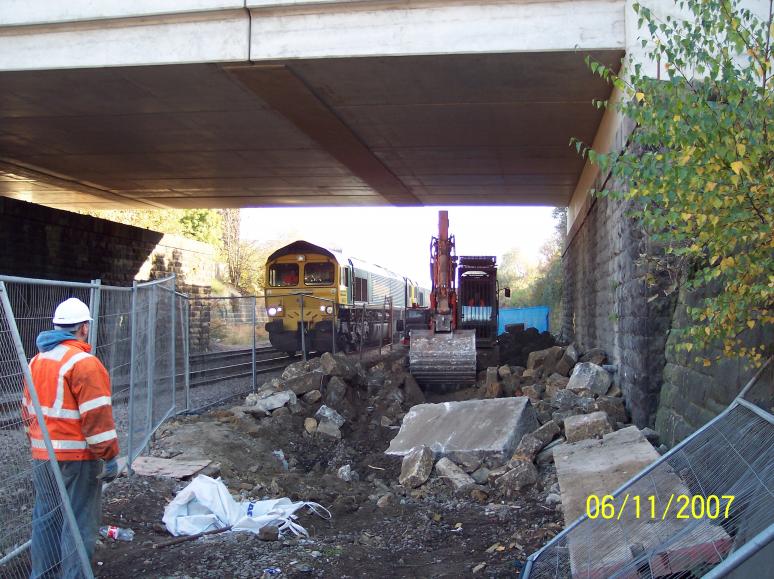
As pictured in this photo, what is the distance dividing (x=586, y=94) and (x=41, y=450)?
934 cm

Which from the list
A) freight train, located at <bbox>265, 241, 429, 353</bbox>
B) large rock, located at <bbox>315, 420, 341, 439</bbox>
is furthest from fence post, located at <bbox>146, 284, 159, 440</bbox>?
freight train, located at <bbox>265, 241, 429, 353</bbox>

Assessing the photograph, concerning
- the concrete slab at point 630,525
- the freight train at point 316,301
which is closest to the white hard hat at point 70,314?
the concrete slab at point 630,525

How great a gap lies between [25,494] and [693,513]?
400 centimetres

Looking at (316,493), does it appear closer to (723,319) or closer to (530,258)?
(723,319)

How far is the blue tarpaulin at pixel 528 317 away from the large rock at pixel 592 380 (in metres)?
20.9

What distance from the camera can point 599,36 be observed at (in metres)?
9.05

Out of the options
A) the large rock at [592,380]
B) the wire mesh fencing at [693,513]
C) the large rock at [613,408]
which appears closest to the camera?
the wire mesh fencing at [693,513]

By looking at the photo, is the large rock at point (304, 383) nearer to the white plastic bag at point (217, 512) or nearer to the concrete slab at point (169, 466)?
the concrete slab at point (169, 466)

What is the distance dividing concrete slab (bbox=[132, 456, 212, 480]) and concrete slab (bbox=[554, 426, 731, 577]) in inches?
153

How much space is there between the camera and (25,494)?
4441 millimetres

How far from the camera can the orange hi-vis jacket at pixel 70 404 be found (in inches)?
176

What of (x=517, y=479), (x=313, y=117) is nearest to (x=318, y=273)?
(x=313, y=117)

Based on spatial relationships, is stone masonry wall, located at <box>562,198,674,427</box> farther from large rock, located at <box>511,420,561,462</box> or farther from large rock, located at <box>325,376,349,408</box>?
large rock, located at <box>325,376,349,408</box>

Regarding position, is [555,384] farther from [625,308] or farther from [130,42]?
[130,42]
